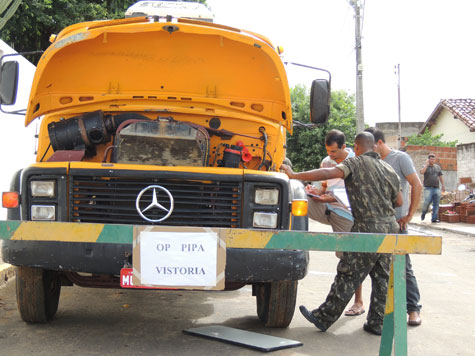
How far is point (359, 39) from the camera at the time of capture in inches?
848

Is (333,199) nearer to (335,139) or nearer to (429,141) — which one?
(335,139)

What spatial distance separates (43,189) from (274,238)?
72.4 inches

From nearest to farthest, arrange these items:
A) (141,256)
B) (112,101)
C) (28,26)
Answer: (141,256), (112,101), (28,26)

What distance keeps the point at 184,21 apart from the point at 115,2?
50.4 ft

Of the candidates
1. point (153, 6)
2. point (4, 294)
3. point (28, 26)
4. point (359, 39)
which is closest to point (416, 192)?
point (153, 6)

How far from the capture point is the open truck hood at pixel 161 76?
5285 millimetres

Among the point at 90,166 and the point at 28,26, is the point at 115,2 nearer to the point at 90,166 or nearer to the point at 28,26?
the point at 28,26

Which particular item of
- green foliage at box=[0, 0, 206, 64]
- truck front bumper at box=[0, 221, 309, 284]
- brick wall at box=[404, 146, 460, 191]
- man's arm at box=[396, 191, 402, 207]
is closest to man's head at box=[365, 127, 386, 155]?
man's arm at box=[396, 191, 402, 207]

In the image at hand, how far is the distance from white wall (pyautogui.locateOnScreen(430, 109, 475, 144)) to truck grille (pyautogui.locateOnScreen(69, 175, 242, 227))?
99.5 feet

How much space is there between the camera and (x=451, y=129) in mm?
35531

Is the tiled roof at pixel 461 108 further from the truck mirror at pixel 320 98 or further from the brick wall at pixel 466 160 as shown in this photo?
the truck mirror at pixel 320 98

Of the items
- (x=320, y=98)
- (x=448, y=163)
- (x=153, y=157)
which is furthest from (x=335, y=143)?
(x=448, y=163)

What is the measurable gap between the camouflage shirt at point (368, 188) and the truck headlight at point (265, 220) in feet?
3.10

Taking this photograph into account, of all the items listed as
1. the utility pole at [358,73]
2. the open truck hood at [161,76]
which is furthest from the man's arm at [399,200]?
the utility pole at [358,73]
